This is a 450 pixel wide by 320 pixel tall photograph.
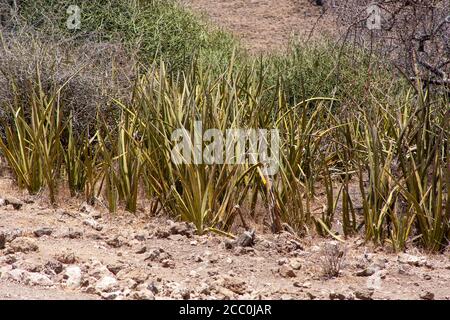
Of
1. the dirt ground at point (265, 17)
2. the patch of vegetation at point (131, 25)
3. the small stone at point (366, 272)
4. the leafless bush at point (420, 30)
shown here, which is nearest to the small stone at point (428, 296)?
the small stone at point (366, 272)

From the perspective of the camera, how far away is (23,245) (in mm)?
4781

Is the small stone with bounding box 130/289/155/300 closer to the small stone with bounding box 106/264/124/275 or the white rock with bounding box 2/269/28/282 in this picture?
the small stone with bounding box 106/264/124/275

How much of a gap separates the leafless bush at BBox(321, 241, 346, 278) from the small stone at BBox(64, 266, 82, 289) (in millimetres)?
1199

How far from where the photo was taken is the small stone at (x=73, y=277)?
421 centimetres

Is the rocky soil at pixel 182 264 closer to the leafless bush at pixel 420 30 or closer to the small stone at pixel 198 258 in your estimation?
the small stone at pixel 198 258

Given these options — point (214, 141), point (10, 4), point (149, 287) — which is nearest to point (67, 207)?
point (214, 141)

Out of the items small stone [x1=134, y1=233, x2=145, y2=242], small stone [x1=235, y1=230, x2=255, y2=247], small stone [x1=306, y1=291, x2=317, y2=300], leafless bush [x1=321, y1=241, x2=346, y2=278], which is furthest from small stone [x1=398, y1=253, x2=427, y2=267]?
small stone [x1=134, y1=233, x2=145, y2=242]

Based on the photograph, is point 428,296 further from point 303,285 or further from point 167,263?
point 167,263

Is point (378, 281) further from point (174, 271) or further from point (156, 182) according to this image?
point (156, 182)

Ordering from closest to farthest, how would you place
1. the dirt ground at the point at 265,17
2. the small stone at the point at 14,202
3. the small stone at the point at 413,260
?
1. the small stone at the point at 413,260
2. the small stone at the point at 14,202
3. the dirt ground at the point at 265,17

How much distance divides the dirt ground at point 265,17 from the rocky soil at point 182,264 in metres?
10.5

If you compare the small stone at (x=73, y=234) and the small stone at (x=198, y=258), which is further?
the small stone at (x=73, y=234)
